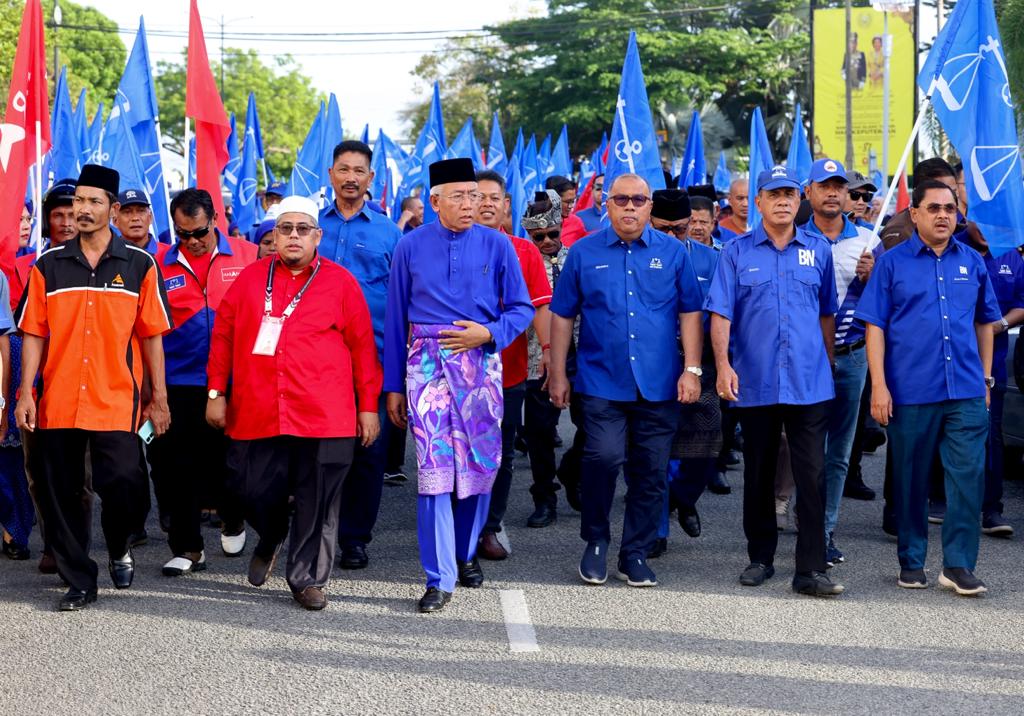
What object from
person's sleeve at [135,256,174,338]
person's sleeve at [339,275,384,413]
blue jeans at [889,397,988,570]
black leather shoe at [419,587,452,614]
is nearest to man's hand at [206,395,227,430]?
person's sleeve at [135,256,174,338]

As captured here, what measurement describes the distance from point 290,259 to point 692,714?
285cm

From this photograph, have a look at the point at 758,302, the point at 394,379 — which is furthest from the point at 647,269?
the point at 394,379

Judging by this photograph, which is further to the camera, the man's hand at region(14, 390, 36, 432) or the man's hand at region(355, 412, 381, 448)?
the man's hand at region(355, 412, 381, 448)

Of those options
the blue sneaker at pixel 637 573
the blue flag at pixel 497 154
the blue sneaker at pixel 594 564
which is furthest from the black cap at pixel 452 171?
the blue flag at pixel 497 154

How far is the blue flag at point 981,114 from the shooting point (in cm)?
746

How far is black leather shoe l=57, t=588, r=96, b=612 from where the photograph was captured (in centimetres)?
640

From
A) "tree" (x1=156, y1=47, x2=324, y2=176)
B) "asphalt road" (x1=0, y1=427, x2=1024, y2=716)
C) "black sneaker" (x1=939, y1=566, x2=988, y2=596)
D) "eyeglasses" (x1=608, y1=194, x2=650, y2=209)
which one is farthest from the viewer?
"tree" (x1=156, y1=47, x2=324, y2=176)

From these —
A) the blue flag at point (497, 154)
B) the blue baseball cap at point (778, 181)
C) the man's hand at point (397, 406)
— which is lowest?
the man's hand at point (397, 406)

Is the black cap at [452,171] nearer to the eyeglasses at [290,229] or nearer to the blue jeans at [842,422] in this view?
the eyeglasses at [290,229]

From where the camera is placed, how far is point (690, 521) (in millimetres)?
8078

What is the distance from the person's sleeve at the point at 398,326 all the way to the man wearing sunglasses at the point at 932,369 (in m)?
2.20

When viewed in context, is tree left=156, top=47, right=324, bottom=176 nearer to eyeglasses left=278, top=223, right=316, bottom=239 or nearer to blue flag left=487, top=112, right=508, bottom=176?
blue flag left=487, top=112, right=508, bottom=176

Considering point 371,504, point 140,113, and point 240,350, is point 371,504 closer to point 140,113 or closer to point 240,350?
point 240,350

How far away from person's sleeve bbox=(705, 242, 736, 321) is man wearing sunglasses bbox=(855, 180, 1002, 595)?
64 centimetres
